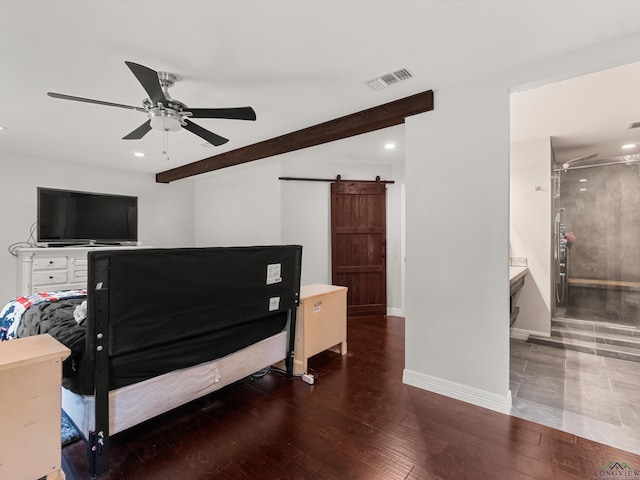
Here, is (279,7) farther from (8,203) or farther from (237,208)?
(8,203)

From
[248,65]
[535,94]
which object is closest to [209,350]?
[248,65]

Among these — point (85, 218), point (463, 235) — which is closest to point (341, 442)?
point (463, 235)

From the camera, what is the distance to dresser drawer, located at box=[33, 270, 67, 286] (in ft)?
13.1

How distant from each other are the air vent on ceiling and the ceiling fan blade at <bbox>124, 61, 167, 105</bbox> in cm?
143

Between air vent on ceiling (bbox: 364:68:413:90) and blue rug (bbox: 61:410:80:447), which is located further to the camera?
air vent on ceiling (bbox: 364:68:413:90)

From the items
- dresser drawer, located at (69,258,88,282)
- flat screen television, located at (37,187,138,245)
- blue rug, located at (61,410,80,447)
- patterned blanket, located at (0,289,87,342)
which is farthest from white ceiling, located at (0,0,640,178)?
blue rug, located at (61,410,80,447)

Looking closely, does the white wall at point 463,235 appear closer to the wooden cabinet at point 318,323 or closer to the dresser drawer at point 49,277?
the wooden cabinet at point 318,323

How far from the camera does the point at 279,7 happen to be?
1.55m

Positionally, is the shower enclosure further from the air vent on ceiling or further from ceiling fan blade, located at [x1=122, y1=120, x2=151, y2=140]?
ceiling fan blade, located at [x1=122, y1=120, x2=151, y2=140]

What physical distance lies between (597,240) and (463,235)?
3.23m

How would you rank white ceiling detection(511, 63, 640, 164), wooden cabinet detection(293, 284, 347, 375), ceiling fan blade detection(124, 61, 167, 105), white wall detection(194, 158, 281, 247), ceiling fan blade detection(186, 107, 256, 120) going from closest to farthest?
ceiling fan blade detection(124, 61, 167, 105), ceiling fan blade detection(186, 107, 256, 120), white ceiling detection(511, 63, 640, 164), wooden cabinet detection(293, 284, 347, 375), white wall detection(194, 158, 281, 247)

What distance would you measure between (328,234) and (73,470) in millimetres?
3740

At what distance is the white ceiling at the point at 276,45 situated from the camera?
1.58 m

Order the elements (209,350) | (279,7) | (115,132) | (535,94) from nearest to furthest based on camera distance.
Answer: (279,7) → (209,350) → (535,94) → (115,132)
